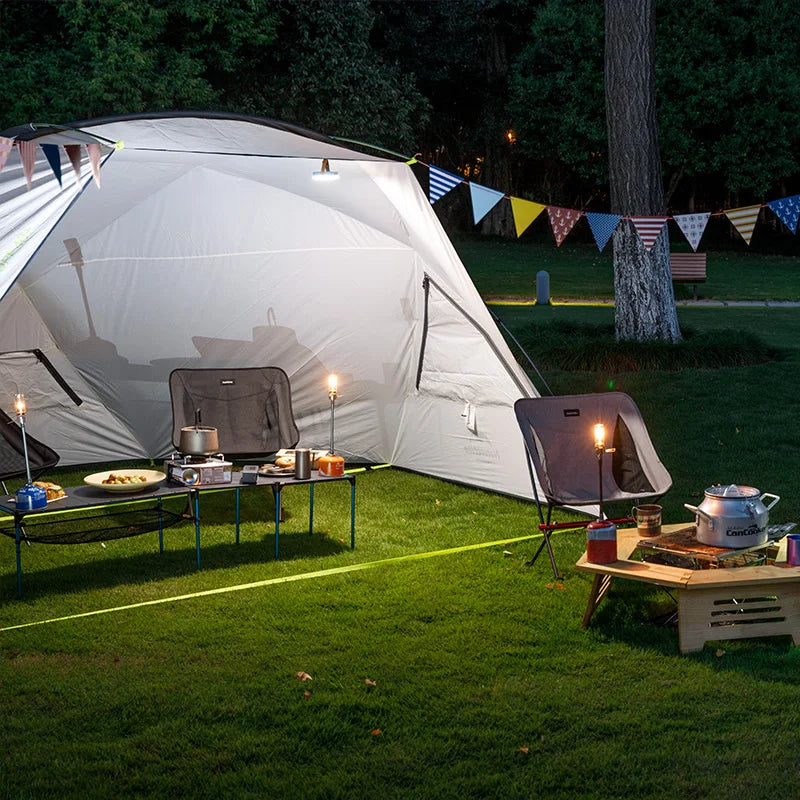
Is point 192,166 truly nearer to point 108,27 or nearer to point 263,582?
point 263,582

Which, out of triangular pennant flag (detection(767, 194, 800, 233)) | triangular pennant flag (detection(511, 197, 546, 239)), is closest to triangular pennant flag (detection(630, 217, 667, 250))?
triangular pennant flag (detection(767, 194, 800, 233))

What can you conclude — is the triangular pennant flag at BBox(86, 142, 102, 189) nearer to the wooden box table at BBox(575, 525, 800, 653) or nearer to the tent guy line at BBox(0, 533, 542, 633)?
the tent guy line at BBox(0, 533, 542, 633)

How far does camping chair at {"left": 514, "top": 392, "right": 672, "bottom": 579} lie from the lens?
608cm

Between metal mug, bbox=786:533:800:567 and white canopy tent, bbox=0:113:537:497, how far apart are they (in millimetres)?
2973

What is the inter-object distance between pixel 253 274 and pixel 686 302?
11.5 meters

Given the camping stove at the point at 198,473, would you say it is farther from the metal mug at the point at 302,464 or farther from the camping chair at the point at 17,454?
the camping chair at the point at 17,454

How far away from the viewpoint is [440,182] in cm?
733

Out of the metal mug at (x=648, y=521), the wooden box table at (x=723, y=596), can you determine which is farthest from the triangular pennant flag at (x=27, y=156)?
the metal mug at (x=648, y=521)

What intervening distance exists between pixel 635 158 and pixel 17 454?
6.69 m

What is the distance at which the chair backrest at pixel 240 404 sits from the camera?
7.48 metres

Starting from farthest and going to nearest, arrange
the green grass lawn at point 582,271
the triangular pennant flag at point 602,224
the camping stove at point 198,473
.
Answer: the green grass lawn at point 582,271 → the triangular pennant flag at point 602,224 → the camping stove at point 198,473

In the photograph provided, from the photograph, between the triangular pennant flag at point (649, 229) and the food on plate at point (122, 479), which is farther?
the triangular pennant flag at point (649, 229)

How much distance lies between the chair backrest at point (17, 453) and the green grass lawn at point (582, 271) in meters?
13.6

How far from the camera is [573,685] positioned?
4.40 metres
